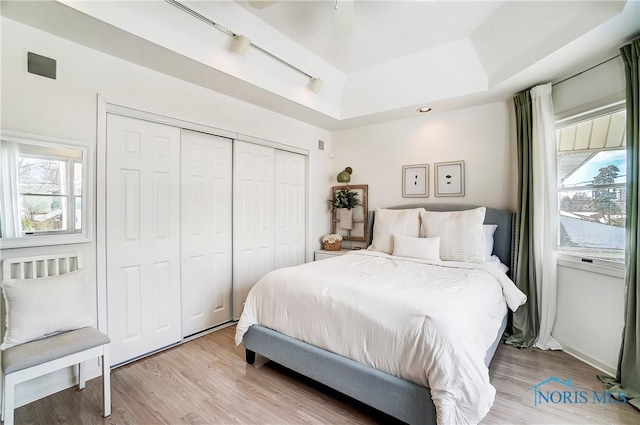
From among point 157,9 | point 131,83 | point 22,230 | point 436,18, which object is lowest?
point 22,230

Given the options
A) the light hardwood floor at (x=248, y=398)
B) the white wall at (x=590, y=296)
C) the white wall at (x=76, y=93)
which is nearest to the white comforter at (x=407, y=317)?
the light hardwood floor at (x=248, y=398)

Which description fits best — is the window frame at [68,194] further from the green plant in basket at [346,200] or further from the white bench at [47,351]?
the green plant in basket at [346,200]

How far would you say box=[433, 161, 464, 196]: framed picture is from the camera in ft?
11.4

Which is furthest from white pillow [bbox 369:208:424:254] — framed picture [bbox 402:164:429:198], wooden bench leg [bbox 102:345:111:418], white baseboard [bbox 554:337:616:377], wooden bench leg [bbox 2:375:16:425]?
wooden bench leg [bbox 2:375:16:425]

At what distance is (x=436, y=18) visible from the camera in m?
2.51

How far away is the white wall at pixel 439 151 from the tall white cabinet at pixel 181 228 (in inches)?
46.0

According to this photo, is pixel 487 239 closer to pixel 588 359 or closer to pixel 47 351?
pixel 588 359

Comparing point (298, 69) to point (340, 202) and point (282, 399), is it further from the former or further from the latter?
point (282, 399)

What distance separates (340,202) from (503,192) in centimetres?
205

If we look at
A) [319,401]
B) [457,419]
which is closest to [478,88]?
[457,419]

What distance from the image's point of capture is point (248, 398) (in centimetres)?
197

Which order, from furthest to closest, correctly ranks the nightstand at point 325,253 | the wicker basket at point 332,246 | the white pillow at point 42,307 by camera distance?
the wicker basket at point 332,246, the nightstand at point 325,253, the white pillow at point 42,307

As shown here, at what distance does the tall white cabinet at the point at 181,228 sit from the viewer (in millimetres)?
2357

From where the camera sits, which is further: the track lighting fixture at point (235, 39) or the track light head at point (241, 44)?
the track light head at point (241, 44)
